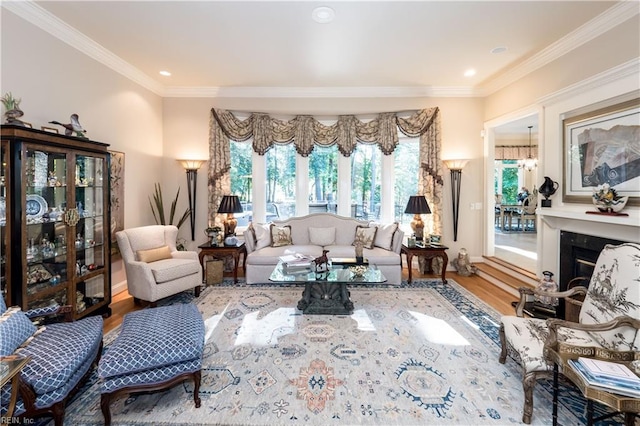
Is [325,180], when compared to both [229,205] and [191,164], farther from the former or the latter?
[191,164]

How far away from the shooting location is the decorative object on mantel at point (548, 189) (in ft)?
11.9

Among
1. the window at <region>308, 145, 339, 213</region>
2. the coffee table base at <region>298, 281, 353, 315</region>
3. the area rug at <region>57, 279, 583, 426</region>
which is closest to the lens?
the area rug at <region>57, 279, 583, 426</region>

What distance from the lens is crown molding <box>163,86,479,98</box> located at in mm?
5051

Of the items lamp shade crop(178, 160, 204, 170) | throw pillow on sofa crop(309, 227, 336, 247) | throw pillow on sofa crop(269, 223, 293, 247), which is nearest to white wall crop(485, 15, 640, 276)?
throw pillow on sofa crop(309, 227, 336, 247)

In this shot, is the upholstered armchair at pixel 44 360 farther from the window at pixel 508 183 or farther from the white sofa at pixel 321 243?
the window at pixel 508 183

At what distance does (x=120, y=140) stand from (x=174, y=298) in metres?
2.44

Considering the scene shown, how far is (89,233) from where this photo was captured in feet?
10.7

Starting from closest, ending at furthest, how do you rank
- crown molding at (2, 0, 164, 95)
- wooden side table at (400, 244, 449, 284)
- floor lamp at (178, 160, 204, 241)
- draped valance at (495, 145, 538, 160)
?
crown molding at (2, 0, 164, 95), wooden side table at (400, 244, 449, 284), floor lamp at (178, 160, 204, 241), draped valance at (495, 145, 538, 160)

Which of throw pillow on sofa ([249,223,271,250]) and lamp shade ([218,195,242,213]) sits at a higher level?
lamp shade ([218,195,242,213])

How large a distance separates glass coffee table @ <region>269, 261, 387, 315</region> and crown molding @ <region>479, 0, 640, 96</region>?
354 cm

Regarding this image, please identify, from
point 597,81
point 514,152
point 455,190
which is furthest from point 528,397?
point 514,152

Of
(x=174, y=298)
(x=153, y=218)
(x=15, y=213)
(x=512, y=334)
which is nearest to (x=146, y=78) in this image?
(x=153, y=218)

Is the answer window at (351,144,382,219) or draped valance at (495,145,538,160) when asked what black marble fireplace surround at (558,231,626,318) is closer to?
window at (351,144,382,219)

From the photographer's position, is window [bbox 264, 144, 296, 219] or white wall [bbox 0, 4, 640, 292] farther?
window [bbox 264, 144, 296, 219]
